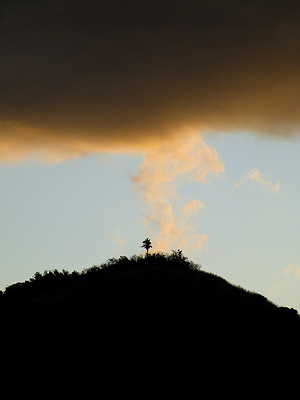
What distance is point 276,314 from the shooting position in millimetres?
63531

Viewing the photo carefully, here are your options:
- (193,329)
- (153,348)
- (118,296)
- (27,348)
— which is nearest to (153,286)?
(118,296)

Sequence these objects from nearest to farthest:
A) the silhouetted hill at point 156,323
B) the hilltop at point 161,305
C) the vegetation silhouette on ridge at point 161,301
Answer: the silhouetted hill at point 156,323 < the hilltop at point 161,305 < the vegetation silhouette on ridge at point 161,301

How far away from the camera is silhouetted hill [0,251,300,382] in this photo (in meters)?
46.8

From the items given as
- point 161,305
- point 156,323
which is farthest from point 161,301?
point 156,323

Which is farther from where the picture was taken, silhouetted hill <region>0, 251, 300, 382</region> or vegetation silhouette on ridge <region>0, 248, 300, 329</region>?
vegetation silhouette on ridge <region>0, 248, 300, 329</region>

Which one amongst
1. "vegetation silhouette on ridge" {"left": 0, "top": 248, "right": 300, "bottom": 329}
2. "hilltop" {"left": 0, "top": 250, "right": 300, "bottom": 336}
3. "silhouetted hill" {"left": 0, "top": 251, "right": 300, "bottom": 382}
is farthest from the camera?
"vegetation silhouette on ridge" {"left": 0, "top": 248, "right": 300, "bottom": 329}

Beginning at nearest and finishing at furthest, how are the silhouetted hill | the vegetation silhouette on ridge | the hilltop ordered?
the silhouetted hill → the hilltop → the vegetation silhouette on ridge

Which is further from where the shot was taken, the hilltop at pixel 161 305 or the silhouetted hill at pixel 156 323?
the hilltop at pixel 161 305

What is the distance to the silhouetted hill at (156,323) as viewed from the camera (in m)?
46.8

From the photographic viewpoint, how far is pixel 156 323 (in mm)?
51656

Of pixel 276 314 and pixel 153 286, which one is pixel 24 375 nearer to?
pixel 153 286

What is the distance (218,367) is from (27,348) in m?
18.1

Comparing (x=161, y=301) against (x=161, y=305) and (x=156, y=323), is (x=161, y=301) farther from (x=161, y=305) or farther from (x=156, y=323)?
(x=156, y=323)

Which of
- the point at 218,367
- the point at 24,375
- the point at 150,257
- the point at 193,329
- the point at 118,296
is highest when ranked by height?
the point at 150,257
